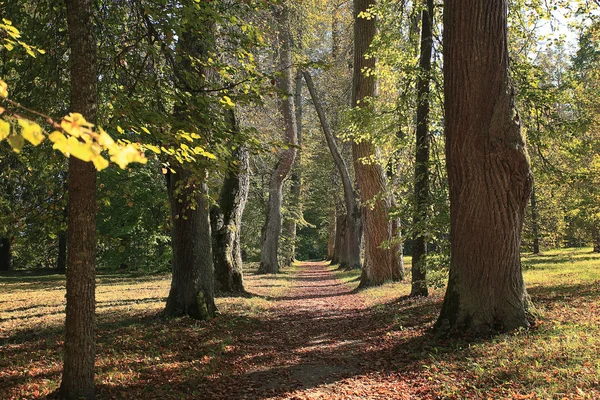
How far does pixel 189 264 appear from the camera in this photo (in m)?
9.05

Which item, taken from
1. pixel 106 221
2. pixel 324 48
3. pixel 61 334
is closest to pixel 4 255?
pixel 106 221

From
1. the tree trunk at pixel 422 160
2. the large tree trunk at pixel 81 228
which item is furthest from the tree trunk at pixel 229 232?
the large tree trunk at pixel 81 228

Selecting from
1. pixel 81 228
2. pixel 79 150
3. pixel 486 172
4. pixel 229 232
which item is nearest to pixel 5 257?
pixel 229 232

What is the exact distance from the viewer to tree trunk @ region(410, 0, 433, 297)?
30.0ft

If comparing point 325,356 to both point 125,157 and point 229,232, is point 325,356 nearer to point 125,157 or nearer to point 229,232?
point 125,157

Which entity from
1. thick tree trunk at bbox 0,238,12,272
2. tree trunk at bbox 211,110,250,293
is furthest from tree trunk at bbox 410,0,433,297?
thick tree trunk at bbox 0,238,12,272

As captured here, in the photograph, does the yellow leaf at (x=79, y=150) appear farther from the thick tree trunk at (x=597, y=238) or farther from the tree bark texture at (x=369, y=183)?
the thick tree trunk at (x=597, y=238)

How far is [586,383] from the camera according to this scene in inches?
160

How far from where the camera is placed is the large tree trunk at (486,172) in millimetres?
6039

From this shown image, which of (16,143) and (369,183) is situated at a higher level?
(369,183)

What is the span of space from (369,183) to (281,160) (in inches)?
302

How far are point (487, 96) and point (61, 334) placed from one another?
7993 mm

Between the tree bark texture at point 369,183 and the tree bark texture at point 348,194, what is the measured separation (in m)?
5.58

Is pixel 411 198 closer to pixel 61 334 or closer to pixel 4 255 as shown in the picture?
pixel 61 334
